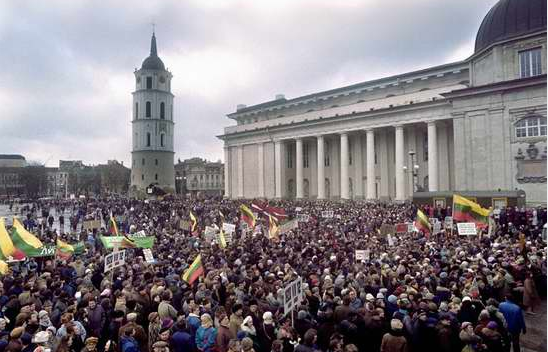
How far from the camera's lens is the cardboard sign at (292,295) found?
8188 mm

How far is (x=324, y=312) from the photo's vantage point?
849cm

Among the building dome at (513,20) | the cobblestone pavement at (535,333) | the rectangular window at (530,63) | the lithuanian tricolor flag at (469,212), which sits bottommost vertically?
the cobblestone pavement at (535,333)

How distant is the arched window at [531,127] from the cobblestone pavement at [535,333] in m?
28.3

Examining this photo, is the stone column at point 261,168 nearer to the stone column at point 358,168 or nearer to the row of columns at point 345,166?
the row of columns at point 345,166

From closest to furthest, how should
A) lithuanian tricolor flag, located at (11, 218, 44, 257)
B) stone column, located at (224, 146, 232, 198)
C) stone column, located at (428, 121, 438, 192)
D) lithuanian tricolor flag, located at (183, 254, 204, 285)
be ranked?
lithuanian tricolor flag, located at (183, 254, 204, 285) → lithuanian tricolor flag, located at (11, 218, 44, 257) → stone column, located at (428, 121, 438, 192) → stone column, located at (224, 146, 232, 198)

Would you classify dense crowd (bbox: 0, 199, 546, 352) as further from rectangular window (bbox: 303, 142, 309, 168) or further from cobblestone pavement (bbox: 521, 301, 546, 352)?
rectangular window (bbox: 303, 142, 309, 168)

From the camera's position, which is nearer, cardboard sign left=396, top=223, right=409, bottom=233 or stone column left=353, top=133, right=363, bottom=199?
cardboard sign left=396, top=223, right=409, bottom=233

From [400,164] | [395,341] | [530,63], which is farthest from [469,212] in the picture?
[400,164]

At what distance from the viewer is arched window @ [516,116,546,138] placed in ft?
118

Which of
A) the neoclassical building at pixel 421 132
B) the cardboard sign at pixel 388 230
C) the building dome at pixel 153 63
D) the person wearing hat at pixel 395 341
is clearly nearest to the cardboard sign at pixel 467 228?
the cardboard sign at pixel 388 230

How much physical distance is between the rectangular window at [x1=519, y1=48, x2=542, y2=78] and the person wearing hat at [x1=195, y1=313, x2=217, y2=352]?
39.6 m

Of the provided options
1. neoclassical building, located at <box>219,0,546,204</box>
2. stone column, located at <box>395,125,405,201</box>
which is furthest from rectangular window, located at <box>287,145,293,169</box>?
stone column, located at <box>395,125,405,201</box>

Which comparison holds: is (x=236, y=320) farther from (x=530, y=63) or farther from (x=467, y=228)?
(x=530, y=63)

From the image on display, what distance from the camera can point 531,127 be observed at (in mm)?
36875
